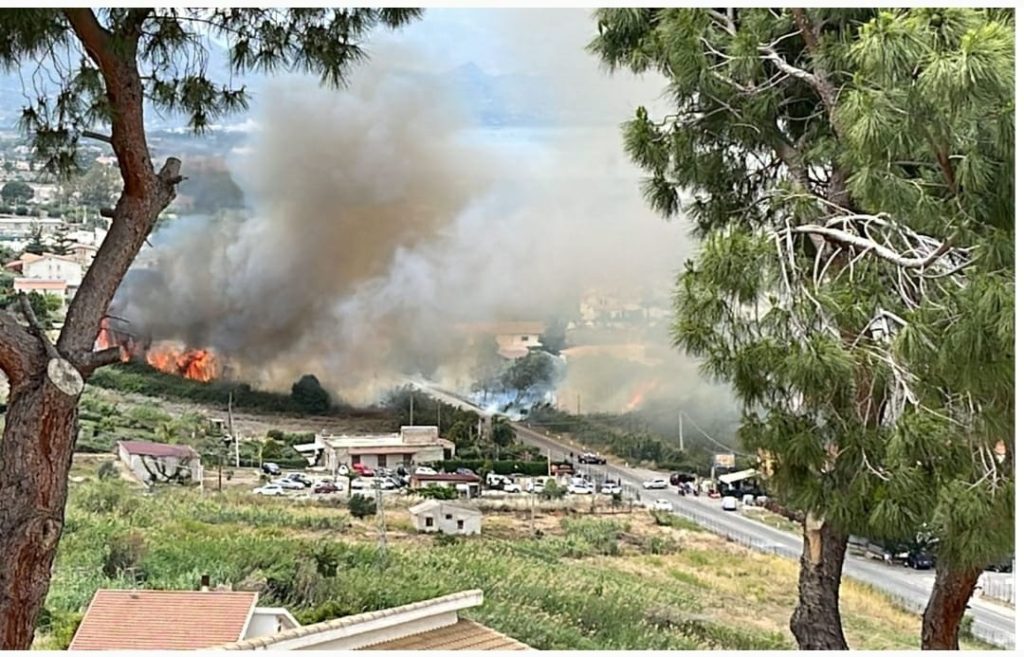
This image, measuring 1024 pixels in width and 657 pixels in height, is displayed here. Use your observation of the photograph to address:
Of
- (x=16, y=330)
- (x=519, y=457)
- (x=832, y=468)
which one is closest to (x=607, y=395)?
(x=519, y=457)

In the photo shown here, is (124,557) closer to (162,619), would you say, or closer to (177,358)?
(162,619)

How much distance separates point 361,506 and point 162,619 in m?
0.50

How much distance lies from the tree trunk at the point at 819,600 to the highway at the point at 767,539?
4 centimetres

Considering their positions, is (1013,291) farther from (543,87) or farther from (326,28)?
(326,28)

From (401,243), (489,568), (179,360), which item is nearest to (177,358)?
(179,360)

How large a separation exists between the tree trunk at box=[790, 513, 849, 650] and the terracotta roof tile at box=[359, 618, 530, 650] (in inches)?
24.9

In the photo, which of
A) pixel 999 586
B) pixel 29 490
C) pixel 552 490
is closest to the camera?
pixel 29 490

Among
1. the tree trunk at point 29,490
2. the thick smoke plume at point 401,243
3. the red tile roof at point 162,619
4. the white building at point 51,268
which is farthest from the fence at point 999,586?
the white building at point 51,268

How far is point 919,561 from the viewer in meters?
2.68

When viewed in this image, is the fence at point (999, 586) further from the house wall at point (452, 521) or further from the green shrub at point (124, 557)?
the green shrub at point (124, 557)

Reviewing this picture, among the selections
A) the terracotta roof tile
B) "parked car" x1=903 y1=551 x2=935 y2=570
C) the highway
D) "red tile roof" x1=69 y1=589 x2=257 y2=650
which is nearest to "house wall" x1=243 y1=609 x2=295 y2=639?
"red tile roof" x1=69 y1=589 x2=257 y2=650

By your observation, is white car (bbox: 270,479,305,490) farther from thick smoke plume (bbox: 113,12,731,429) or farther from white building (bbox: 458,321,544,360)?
white building (bbox: 458,321,544,360)

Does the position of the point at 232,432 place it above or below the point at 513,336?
below

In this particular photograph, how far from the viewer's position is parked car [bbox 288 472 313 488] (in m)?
2.81
